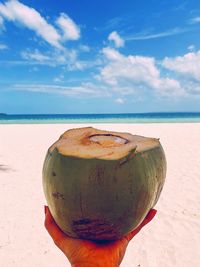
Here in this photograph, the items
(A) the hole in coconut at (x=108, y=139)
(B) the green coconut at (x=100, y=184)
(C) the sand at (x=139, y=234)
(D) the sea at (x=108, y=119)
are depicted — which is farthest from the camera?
(D) the sea at (x=108, y=119)

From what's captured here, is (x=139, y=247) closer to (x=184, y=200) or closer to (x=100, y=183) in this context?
(x=184, y=200)

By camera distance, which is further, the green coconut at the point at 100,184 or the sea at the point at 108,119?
the sea at the point at 108,119

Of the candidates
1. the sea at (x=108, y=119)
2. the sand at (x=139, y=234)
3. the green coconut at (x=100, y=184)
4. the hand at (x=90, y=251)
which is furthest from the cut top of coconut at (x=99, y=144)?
the sea at (x=108, y=119)

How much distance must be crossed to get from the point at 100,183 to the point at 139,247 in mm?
2631

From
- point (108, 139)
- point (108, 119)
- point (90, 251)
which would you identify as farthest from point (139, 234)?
point (108, 119)

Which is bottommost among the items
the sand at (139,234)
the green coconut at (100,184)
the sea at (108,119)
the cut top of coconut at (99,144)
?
the sea at (108,119)

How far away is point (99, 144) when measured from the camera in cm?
85

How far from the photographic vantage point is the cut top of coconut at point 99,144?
0.77 metres

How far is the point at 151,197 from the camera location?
0.86 metres

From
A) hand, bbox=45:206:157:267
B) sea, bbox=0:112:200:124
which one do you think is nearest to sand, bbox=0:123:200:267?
hand, bbox=45:206:157:267

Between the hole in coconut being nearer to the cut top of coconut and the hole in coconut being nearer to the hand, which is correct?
the cut top of coconut

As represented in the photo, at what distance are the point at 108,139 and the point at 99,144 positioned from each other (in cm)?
5

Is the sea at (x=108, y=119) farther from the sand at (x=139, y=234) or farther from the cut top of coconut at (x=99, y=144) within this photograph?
the cut top of coconut at (x=99, y=144)

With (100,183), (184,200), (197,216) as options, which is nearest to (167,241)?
(197,216)
